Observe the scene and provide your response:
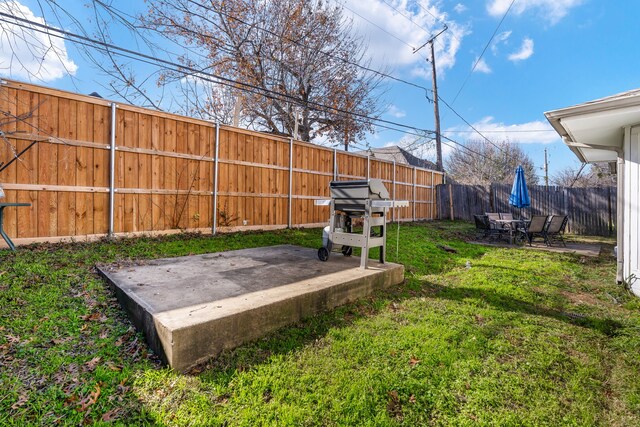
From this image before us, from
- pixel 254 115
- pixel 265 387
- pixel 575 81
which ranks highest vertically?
pixel 575 81

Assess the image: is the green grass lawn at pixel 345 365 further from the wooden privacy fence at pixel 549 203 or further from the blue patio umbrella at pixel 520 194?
the wooden privacy fence at pixel 549 203

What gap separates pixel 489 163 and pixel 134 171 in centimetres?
2940

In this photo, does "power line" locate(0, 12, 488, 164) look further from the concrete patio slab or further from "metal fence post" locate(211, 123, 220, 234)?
the concrete patio slab

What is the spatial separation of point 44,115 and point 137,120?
3.98 ft

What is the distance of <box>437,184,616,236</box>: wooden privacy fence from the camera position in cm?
966

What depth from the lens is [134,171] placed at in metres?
5.17

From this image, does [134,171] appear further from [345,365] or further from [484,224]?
[484,224]

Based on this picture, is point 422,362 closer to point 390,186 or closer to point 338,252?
point 338,252

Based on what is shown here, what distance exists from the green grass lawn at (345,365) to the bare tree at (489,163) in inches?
1046

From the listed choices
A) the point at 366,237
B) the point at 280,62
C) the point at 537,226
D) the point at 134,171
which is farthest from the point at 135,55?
the point at 537,226

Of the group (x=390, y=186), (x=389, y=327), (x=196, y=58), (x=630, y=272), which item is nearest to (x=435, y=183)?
(x=390, y=186)

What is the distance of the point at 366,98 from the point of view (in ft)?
46.2

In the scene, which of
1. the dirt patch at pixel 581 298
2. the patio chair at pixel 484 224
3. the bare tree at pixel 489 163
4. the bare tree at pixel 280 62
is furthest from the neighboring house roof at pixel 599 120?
the bare tree at pixel 489 163

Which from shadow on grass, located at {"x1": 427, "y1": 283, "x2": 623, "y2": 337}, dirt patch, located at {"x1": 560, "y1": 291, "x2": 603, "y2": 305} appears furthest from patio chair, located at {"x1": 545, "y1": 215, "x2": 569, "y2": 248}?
shadow on grass, located at {"x1": 427, "y1": 283, "x2": 623, "y2": 337}
